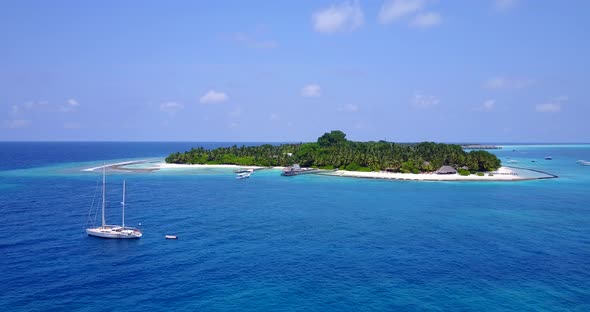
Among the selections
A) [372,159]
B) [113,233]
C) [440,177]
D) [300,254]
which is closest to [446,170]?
[440,177]

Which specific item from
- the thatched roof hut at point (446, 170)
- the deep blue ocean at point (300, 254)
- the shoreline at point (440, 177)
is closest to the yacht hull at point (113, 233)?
the deep blue ocean at point (300, 254)

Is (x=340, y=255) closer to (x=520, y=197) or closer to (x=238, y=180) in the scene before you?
(x=520, y=197)

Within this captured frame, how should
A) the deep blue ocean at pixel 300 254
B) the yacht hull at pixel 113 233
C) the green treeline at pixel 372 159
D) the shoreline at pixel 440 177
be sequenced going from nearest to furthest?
the deep blue ocean at pixel 300 254
the yacht hull at pixel 113 233
the shoreline at pixel 440 177
the green treeline at pixel 372 159

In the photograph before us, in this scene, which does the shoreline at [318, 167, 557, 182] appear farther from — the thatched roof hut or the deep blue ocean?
the deep blue ocean

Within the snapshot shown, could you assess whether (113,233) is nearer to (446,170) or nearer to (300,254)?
(300,254)

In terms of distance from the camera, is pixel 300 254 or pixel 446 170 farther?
pixel 446 170

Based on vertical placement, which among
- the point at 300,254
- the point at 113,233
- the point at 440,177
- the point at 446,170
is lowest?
the point at 300,254

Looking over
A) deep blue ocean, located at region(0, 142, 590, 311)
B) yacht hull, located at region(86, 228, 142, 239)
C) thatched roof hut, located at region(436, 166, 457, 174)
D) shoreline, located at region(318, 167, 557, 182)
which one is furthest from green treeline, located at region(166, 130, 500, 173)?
yacht hull, located at region(86, 228, 142, 239)

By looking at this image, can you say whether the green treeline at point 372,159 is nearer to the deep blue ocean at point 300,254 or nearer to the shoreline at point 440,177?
the shoreline at point 440,177
